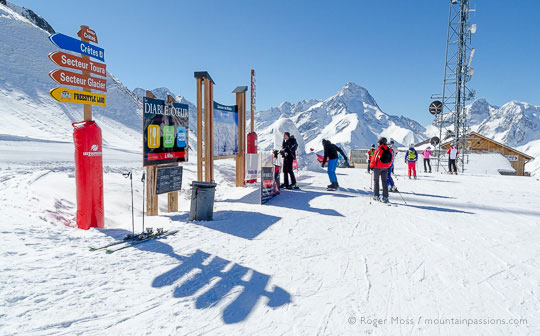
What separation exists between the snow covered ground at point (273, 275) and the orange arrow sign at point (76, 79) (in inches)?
93.7

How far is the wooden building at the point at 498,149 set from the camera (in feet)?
119

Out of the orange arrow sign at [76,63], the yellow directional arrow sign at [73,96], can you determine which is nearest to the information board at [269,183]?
the yellow directional arrow sign at [73,96]

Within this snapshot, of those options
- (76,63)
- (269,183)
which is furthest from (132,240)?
(269,183)

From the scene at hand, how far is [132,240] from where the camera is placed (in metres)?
4.56

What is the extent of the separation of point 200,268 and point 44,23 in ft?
287

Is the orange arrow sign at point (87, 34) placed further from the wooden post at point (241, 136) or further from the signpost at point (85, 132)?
the wooden post at point (241, 136)

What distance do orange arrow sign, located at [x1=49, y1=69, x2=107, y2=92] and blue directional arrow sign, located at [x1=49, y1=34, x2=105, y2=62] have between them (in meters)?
0.41

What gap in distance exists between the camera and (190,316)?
2660 millimetres

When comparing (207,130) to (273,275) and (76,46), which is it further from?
(273,275)

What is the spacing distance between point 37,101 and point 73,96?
35.0 m

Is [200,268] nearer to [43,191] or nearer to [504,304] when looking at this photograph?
[504,304]

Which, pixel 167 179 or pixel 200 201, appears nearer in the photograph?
pixel 200 201

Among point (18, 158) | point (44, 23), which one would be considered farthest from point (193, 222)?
point (44, 23)

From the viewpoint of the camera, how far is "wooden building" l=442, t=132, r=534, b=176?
36.4 m
